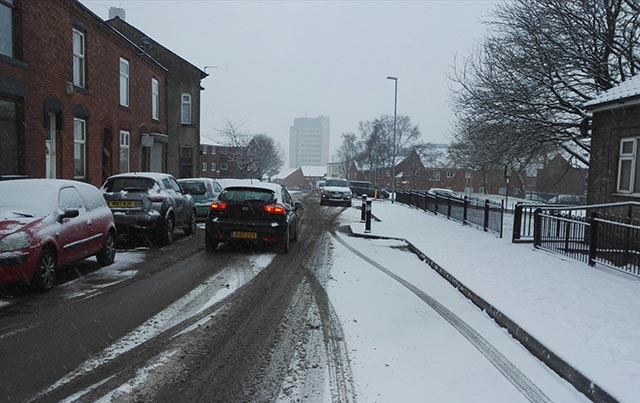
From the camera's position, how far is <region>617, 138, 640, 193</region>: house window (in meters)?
12.6

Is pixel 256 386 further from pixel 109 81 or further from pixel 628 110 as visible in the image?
pixel 109 81

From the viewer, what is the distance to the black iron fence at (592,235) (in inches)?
353

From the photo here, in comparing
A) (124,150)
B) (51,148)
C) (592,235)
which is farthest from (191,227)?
(592,235)

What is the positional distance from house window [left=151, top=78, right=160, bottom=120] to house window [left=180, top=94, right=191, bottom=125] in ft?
23.4

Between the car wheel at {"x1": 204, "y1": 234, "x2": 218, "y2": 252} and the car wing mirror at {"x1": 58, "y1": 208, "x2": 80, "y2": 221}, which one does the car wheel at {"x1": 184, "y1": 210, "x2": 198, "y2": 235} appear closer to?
the car wheel at {"x1": 204, "y1": 234, "x2": 218, "y2": 252}

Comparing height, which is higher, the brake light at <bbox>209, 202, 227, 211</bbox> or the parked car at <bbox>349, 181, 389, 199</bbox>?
the brake light at <bbox>209, 202, 227, 211</bbox>

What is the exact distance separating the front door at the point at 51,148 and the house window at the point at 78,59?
1967 mm

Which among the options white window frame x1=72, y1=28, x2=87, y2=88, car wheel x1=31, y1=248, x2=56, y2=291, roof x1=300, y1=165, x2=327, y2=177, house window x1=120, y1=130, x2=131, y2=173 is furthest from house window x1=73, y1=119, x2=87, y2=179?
roof x1=300, y1=165, x2=327, y2=177

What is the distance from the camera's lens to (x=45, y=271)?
6.91 metres

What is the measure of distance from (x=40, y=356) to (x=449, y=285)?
6.02m

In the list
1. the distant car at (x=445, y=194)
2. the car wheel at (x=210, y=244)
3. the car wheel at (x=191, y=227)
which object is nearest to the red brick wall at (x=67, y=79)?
the car wheel at (x=191, y=227)

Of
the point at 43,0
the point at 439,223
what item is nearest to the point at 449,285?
the point at 439,223

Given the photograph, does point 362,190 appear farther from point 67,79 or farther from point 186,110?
point 67,79

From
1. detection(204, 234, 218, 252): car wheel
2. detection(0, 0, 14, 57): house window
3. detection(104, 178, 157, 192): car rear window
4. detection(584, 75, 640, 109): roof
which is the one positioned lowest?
detection(204, 234, 218, 252): car wheel
